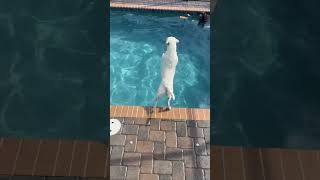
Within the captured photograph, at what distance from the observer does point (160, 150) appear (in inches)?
285

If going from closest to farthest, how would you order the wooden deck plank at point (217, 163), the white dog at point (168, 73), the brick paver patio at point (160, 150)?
the wooden deck plank at point (217, 163), the brick paver patio at point (160, 150), the white dog at point (168, 73)

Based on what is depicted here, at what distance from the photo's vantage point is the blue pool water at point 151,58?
12.6m

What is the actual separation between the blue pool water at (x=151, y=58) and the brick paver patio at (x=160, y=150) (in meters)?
4.26

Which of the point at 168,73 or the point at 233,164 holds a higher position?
the point at 233,164

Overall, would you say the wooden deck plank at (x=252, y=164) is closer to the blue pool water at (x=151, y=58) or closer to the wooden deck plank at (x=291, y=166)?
the wooden deck plank at (x=291, y=166)

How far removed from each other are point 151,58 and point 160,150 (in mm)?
7274
